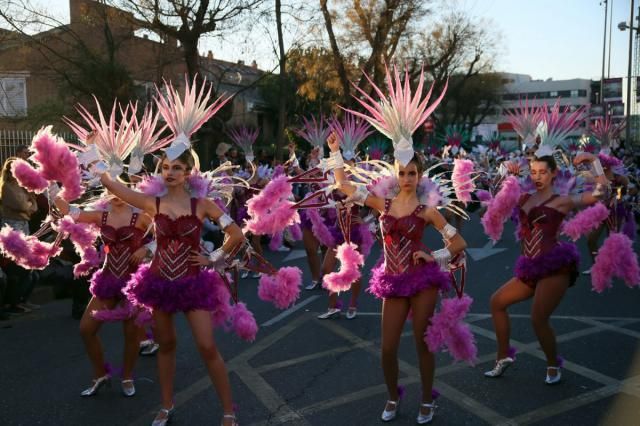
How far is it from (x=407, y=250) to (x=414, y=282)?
243mm

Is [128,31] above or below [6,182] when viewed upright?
above

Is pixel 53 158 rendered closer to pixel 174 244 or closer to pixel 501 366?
pixel 174 244

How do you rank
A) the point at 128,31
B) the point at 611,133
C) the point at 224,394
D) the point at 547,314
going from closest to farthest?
the point at 224,394, the point at 547,314, the point at 611,133, the point at 128,31

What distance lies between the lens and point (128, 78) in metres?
17.6

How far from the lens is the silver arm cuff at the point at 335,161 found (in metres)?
4.62

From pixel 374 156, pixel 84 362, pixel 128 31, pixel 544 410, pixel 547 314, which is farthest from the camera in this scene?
pixel 128 31

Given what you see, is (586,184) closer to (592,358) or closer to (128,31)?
(592,358)

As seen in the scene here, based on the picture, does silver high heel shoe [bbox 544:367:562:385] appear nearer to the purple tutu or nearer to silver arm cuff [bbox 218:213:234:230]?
silver arm cuff [bbox 218:213:234:230]

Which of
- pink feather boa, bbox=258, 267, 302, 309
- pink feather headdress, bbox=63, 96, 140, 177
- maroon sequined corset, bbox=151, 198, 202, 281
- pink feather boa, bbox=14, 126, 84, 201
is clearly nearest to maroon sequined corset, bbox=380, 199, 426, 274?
pink feather boa, bbox=258, 267, 302, 309

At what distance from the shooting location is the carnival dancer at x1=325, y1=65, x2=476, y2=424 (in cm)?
422

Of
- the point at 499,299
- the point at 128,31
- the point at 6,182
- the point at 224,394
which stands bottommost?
the point at 224,394

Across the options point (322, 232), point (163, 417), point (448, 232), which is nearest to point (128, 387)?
point (163, 417)

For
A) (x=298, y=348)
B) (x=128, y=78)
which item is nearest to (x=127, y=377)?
(x=298, y=348)

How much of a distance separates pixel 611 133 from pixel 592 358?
3.29 m
